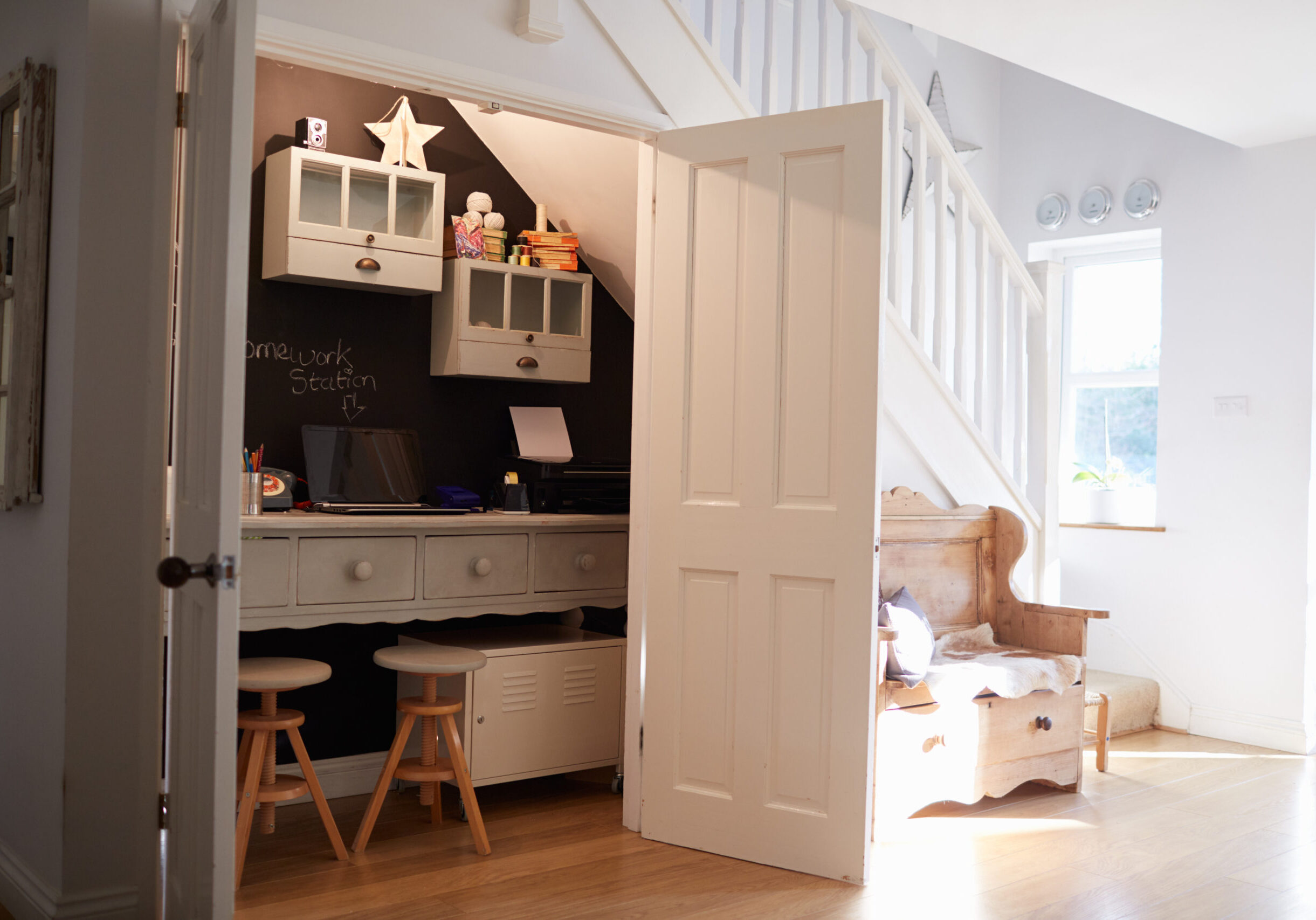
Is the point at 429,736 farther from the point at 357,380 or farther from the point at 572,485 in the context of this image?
the point at 357,380

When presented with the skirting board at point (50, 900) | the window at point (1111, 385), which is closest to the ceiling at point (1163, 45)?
the window at point (1111, 385)

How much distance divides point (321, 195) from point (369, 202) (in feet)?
0.53

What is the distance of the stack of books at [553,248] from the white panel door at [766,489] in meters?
0.83

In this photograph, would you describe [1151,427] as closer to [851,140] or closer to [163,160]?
[851,140]

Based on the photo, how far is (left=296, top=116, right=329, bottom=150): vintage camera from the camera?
11.6 feet

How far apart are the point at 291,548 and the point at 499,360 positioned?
42.8 inches

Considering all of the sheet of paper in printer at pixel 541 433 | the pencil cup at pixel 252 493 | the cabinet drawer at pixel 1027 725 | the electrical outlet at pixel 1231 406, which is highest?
the electrical outlet at pixel 1231 406

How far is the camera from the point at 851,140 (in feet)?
9.74

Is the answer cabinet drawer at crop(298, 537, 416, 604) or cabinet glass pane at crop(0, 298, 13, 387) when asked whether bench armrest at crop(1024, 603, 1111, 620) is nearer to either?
cabinet drawer at crop(298, 537, 416, 604)

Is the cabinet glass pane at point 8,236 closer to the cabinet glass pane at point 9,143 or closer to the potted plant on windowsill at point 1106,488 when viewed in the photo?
the cabinet glass pane at point 9,143

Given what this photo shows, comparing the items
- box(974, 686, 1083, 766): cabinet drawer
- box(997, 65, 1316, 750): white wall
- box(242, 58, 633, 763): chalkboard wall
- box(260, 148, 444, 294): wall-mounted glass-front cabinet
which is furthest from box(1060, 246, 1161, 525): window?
box(260, 148, 444, 294): wall-mounted glass-front cabinet

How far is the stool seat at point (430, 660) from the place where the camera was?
3143 millimetres

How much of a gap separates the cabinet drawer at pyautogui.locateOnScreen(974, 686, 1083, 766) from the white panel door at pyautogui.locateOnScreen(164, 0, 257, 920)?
2473 millimetres

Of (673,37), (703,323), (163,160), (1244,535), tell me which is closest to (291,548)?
(163,160)
